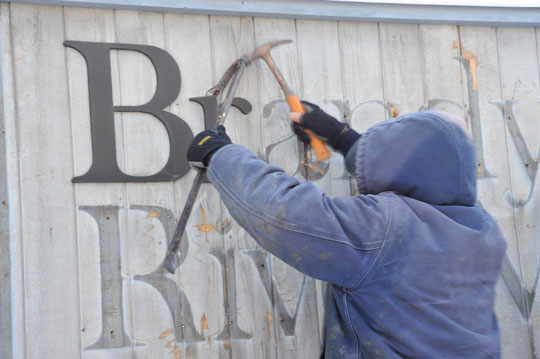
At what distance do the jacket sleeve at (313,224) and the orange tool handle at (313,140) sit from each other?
91 centimetres

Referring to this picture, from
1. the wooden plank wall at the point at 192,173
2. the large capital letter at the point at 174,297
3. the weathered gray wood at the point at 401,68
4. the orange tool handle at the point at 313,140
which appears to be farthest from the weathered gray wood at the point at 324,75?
the large capital letter at the point at 174,297

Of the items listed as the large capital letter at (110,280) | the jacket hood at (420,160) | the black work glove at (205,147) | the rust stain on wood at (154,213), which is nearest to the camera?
the jacket hood at (420,160)

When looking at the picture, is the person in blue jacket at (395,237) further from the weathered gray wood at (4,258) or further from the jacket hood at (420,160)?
the weathered gray wood at (4,258)

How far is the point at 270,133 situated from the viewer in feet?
8.70

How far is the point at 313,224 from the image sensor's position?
5.20ft

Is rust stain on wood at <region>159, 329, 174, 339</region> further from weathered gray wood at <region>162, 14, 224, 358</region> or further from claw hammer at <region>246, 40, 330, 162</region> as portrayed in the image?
claw hammer at <region>246, 40, 330, 162</region>

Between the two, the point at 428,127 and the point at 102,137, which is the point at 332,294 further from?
the point at 102,137

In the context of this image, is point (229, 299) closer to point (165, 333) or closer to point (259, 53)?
point (165, 333)

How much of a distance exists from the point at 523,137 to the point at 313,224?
172 cm

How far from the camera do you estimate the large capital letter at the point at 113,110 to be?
2416mm

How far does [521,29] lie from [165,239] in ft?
6.31

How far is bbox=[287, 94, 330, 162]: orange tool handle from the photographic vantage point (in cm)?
256

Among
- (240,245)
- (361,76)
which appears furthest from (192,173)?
(361,76)

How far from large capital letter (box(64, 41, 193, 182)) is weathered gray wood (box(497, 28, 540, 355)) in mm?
1486
